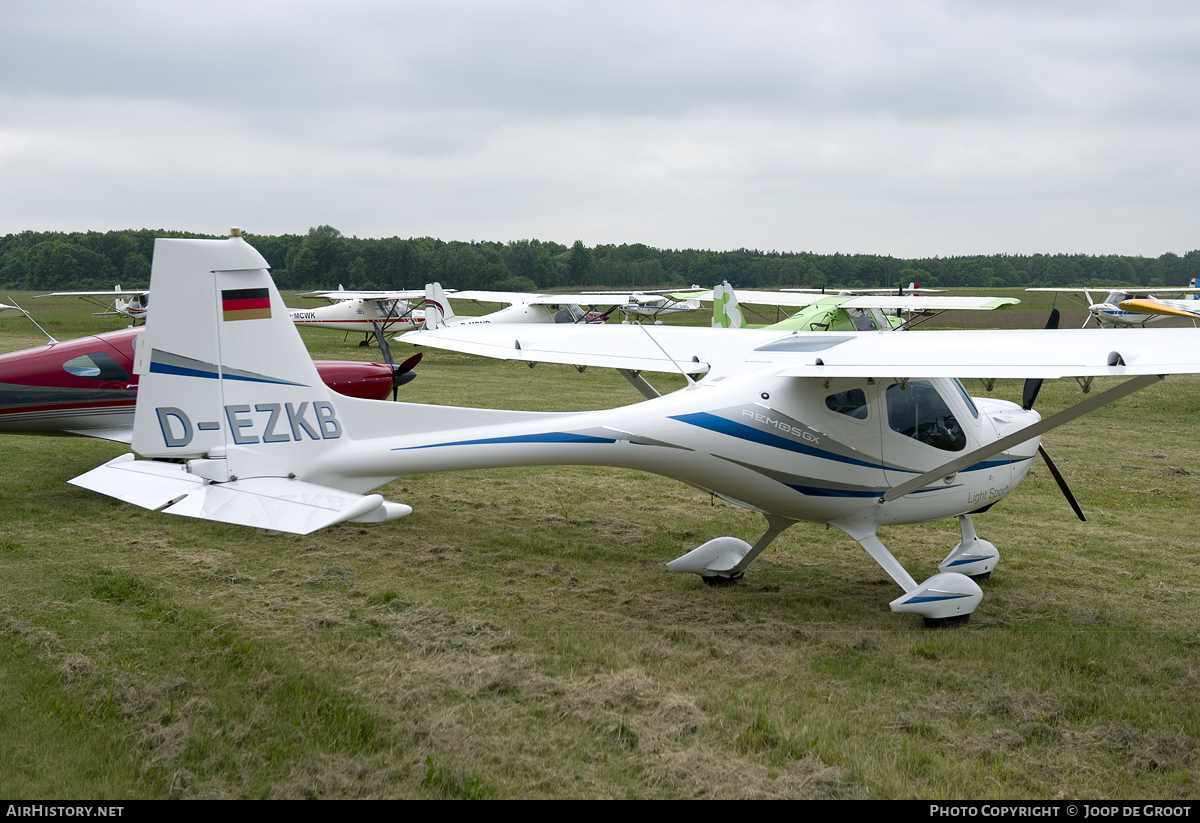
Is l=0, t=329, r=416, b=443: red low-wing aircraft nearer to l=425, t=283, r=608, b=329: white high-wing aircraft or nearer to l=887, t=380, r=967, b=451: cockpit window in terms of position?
l=887, t=380, r=967, b=451: cockpit window

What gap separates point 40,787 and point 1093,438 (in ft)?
44.7

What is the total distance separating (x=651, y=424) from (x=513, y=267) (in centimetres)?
8567

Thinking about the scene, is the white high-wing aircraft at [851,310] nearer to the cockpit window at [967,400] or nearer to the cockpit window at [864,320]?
the cockpit window at [864,320]

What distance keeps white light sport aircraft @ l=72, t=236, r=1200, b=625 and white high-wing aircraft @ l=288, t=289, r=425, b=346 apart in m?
25.8

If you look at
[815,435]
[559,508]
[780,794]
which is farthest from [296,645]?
[559,508]

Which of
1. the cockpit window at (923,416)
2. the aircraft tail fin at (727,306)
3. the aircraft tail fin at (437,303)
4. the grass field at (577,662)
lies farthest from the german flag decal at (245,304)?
the aircraft tail fin at (727,306)

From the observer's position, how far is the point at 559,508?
30.1 feet

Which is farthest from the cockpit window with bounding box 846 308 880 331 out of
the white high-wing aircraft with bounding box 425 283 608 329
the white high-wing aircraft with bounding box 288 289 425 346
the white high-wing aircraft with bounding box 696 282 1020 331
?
the white high-wing aircraft with bounding box 288 289 425 346

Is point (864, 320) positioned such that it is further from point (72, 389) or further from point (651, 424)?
point (651, 424)

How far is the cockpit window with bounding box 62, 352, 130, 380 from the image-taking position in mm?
9359

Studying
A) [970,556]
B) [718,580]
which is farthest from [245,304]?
[970,556]

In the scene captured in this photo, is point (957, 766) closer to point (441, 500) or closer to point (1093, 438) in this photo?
point (441, 500)

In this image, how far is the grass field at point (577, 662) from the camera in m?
3.75

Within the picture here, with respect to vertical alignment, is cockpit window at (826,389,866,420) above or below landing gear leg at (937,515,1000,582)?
above
